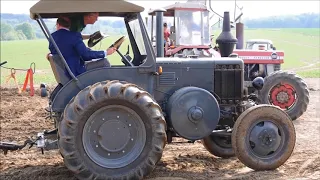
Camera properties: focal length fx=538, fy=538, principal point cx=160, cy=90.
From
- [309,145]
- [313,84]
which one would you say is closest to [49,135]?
[309,145]

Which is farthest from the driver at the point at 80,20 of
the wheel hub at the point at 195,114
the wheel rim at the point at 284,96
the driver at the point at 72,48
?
the wheel rim at the point at 284,96

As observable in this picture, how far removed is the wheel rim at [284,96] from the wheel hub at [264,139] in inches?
199

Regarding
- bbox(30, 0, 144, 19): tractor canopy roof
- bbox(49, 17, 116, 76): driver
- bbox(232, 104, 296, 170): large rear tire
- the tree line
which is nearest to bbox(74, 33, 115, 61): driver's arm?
bbox(49, 17, 116, 76): driver

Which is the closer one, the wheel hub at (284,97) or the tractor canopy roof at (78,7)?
the tractor canopy roof at (78,7)

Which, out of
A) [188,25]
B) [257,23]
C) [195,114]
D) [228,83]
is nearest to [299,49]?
[188,25]

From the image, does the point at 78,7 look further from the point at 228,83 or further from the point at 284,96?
the point at 284,96

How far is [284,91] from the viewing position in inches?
459

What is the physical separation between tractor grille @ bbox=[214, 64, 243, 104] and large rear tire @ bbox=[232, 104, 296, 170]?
2.13ft

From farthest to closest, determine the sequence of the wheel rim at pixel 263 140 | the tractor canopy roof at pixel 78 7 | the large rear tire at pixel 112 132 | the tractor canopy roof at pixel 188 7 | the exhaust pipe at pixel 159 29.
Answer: the tractor canopy roof at pixel 188 7
the exhaust pipe at pixel 159 29
the wheel rim at pixel 263 140
the tractor canopy roof at pixel 78 7
the large rear tire at pixel 112 132

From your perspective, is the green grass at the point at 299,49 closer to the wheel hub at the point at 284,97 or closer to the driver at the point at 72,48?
the wheel hub at the point at 284,97

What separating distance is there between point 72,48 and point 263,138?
258cm

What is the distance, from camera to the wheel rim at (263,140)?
21.7 ft

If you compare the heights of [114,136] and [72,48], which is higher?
[72,48]

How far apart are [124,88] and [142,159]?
85 cm
